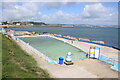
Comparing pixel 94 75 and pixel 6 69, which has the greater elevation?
pixel 6 69

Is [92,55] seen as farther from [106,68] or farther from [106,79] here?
[106,79]

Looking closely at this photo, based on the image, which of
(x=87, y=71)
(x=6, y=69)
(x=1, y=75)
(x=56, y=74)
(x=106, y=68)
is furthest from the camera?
(x=106, y=68)

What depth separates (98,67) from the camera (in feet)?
41.3

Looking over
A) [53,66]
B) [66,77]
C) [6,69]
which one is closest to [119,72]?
[66,77]

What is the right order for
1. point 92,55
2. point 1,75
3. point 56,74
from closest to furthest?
point 1,75 < point 56,74 < point 92,55

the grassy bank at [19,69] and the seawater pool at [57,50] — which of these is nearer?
the grassy bank at [19,69]

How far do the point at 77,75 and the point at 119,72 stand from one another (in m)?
3.84

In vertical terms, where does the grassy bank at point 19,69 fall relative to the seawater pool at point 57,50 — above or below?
above

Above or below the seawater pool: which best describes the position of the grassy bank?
above

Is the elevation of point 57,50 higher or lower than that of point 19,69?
lower

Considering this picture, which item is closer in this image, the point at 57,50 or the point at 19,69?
the point at 19,69

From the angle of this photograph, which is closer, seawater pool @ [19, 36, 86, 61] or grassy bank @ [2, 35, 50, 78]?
grassy bank @ [2, 35, 50, 78]

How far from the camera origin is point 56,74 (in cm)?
1045

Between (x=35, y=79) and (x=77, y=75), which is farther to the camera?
(x=77, y=75)
